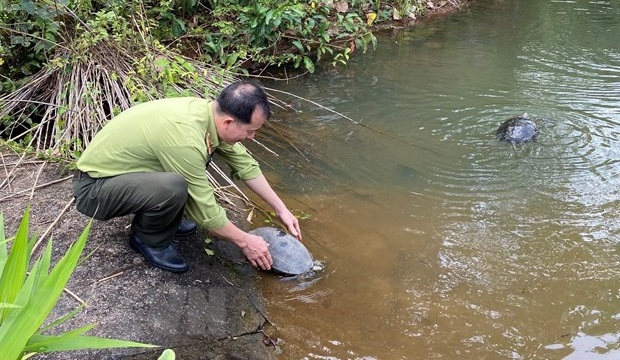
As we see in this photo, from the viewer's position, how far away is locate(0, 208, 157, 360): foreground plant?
1351 mm

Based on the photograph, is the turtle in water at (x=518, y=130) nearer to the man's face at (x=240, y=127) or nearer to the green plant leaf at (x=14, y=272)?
the man's face at (x=240, y=127)

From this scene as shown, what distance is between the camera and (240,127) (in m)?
2.47

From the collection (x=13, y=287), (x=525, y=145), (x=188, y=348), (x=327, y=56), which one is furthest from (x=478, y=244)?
(x=327, y=56)

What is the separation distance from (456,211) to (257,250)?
5.16 feet

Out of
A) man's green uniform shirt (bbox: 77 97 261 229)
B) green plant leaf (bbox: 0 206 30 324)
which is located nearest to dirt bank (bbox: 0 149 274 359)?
man's green uniform shirt (bbox: 77 97 261 229)

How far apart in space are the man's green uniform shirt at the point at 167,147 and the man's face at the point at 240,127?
7cm

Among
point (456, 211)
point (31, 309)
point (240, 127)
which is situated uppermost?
point (240, 127)

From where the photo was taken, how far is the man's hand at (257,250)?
8.90 feet

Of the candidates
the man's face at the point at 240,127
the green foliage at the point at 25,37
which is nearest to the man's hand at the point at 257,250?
the man's face at the point at 240,127

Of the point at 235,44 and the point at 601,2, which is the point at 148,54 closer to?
the point at 235,44

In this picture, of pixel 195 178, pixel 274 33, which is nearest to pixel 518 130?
pixel 274 33

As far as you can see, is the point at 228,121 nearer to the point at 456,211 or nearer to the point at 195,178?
the point at 195,178

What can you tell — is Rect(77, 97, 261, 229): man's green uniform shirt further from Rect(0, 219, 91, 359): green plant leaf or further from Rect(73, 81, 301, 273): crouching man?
Rect(0, 219, 91, 359): green plant leaf

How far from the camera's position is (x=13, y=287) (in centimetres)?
148
